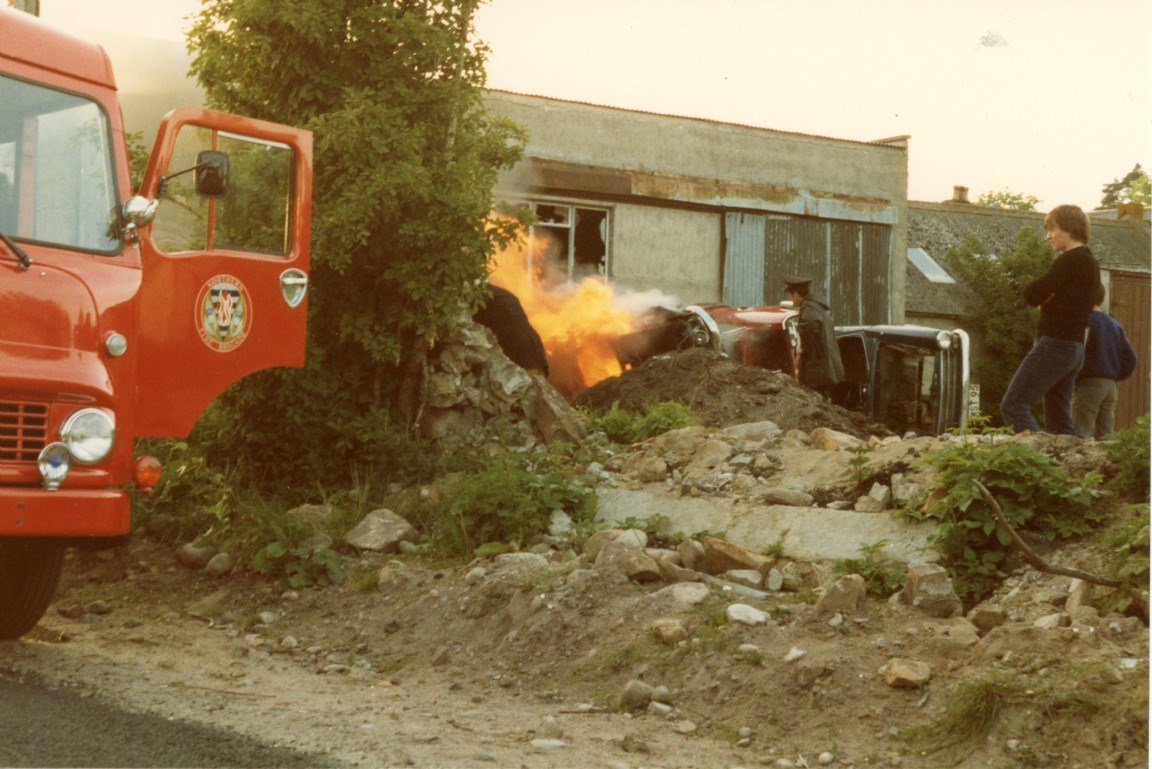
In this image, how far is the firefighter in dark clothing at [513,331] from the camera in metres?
11.6

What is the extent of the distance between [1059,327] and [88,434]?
5.89m

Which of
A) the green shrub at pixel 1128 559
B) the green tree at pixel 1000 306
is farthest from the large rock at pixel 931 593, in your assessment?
the green tree at pixel 1000 306

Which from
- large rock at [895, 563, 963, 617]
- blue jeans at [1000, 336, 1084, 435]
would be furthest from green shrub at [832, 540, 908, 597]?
blue jeans at [1000, 336, 1084, 435]

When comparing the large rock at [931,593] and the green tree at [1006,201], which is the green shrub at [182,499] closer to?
the large rock at [931,593]

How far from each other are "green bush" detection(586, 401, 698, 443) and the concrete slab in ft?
5.43

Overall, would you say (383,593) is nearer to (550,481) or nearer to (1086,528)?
(550,481)

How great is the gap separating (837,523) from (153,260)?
13.3ft

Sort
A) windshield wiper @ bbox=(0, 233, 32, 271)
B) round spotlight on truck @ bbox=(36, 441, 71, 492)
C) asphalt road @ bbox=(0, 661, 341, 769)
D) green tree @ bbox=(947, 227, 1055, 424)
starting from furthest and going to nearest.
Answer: green tree @ bbox=(947, 227, 1055, 424) < windshield wiper @ bbox=(0, 233, 32, 271) < round spotlight on truck @ bbox=(36, 441, 71, 492) < asphalt road @ bbox=(0, 661, 341, 769)

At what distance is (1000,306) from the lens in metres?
28.4

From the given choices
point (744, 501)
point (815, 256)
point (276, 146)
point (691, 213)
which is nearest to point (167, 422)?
point (276, 146)

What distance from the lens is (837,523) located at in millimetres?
8055

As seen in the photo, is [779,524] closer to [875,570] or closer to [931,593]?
[875,570]

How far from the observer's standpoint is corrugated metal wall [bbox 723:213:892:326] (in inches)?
906

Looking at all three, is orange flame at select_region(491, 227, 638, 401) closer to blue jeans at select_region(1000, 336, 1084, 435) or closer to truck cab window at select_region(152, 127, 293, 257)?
blue jeans at select_region(1000, 336, 1084, 435)
